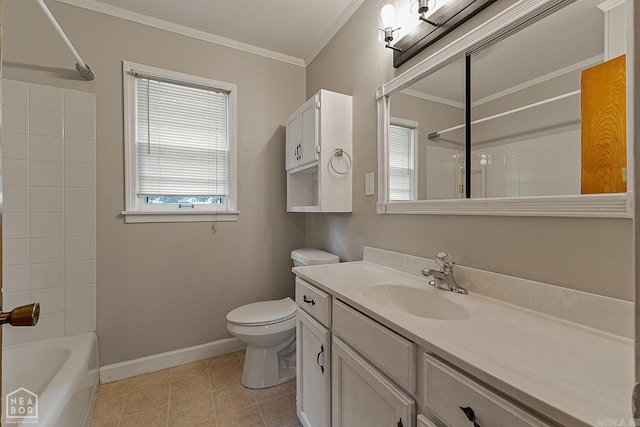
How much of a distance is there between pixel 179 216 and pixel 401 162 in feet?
5.30

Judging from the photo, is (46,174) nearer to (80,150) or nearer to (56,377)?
(80,150)

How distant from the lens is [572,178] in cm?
85

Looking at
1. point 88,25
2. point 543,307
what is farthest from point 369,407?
point 88,25

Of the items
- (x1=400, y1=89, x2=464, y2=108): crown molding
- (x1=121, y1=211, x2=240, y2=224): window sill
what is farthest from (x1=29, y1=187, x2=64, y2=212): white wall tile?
(x1=400, y1=89, x2=464, y2=108): crown molding

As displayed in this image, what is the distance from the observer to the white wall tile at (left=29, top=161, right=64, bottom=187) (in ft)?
5.40

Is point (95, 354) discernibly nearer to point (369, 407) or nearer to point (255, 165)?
point (255, 165)

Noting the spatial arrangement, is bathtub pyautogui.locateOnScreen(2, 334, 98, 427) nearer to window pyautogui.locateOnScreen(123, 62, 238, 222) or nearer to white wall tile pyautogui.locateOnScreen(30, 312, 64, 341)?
white wall tile pyautogui.locateOnScreen(30, 312, 64, 341)

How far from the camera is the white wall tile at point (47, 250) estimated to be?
65.6 inches

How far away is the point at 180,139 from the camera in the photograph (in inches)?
83.1

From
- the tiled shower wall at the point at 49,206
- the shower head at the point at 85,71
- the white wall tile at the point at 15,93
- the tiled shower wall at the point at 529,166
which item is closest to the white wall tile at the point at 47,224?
the tiled shower wall at the point at 49,206

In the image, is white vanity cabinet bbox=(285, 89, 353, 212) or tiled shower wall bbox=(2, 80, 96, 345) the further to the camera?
white vanity cabinet bbox=(285, 89, 353, 212)

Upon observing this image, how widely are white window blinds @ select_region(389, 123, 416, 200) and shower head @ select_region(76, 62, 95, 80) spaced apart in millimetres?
1876

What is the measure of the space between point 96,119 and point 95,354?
1.52 metres

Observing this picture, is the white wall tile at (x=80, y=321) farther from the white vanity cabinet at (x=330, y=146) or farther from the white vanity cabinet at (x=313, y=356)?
the white vanity cabinet at (x=330, y=146)
